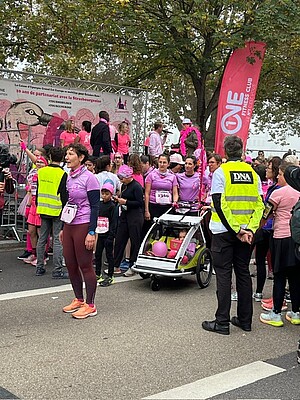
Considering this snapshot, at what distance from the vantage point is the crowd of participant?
20.5ft

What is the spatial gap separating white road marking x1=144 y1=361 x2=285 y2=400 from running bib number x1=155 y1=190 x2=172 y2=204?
4004 mm

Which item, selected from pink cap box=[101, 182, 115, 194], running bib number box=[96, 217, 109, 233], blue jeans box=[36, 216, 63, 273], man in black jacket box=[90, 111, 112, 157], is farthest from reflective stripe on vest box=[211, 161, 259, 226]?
man in black jacket box=[90, 111, 112, 157]

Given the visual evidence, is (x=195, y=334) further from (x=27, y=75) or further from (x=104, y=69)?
(x=104, y=69)

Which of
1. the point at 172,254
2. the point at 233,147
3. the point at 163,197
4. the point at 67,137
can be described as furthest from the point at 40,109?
the point at 233,147

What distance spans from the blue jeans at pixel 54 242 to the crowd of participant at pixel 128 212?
0.05 feet

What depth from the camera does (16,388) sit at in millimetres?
4344

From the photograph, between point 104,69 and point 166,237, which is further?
point 104,69

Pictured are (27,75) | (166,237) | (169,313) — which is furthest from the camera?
(27,75)

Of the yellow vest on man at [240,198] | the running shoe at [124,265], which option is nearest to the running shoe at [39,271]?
the running shoe at [124,265]

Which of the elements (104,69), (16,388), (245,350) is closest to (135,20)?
(245,350)

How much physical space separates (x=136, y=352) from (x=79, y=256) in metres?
1.44

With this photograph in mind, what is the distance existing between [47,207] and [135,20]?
897cm

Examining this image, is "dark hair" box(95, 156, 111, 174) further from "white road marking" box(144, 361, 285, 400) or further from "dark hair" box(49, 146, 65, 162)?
"white road marking" box(144, 361, 285, 400)

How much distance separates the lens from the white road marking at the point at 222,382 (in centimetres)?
438
